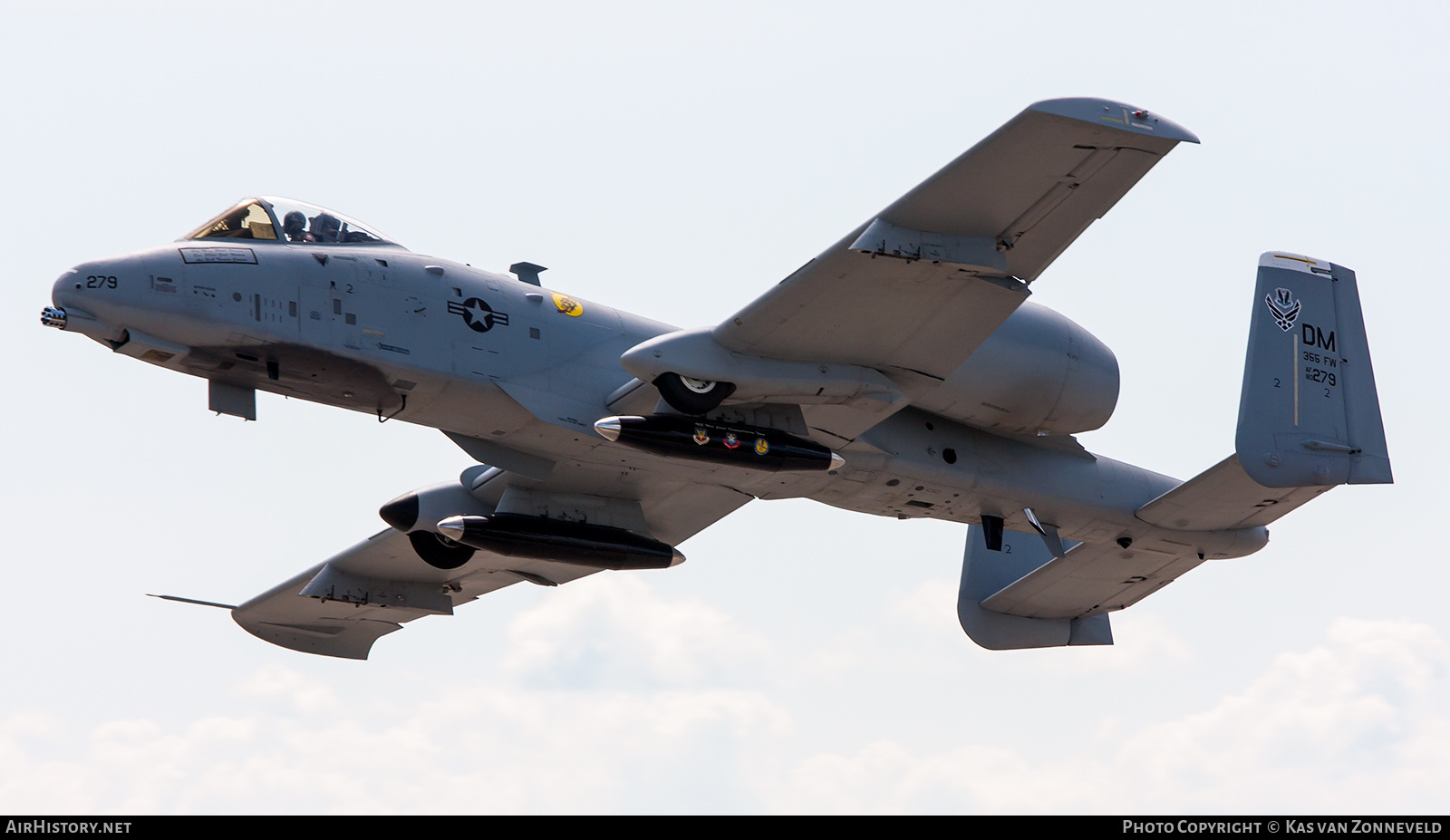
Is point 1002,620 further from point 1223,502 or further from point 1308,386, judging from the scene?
point 1308,386

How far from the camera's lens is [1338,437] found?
20.3 m

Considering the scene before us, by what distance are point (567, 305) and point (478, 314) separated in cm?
119

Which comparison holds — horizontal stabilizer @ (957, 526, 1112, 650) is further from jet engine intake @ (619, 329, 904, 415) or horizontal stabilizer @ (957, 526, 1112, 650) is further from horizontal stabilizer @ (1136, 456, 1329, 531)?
jet engine intake @ (619, 329, 904, 415)

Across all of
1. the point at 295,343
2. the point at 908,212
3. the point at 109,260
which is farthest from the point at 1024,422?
the point at 109,260

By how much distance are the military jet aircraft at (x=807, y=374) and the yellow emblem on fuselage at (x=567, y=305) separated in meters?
0.03

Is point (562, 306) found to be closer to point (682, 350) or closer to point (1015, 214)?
point (682, 350)

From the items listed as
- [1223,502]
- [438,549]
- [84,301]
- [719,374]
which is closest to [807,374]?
[719,374]

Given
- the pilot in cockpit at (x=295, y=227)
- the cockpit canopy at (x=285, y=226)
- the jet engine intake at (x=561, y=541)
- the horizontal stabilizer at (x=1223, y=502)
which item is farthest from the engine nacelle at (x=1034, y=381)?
the pilot in cockpit at (x=295, y=227)

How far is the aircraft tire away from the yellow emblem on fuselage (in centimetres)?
400

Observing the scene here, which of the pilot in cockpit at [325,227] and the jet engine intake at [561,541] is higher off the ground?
the pilot in cockpit at [325,227]

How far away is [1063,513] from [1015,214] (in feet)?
21.4

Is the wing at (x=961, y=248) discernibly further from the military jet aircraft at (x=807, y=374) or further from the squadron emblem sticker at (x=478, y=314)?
the squadron emblem sticker at (x=478, y=314)

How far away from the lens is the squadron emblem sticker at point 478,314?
58.4ft

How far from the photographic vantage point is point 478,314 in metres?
17.9
